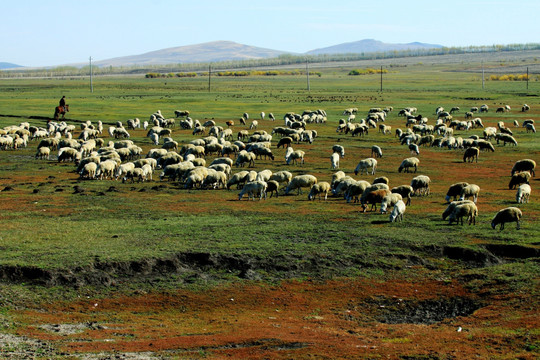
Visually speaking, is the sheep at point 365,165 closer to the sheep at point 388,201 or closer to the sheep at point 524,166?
the sheep at point 524,166

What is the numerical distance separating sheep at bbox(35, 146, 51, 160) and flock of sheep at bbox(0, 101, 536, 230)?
0.06 metres

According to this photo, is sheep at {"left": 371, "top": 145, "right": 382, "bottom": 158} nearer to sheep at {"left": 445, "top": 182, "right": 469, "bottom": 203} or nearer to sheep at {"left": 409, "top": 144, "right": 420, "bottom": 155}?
sheep at {"left": 409, "top": 144, "right": 420, "bottom": 155}

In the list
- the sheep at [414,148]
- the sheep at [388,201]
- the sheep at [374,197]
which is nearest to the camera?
the sheep at [388,201]

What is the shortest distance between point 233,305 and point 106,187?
14.7m

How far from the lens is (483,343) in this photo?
12.8 m

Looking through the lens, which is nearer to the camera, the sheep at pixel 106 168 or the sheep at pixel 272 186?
the sheep at pixel 272 186

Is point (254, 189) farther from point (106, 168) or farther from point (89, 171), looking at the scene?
point (89, 171)

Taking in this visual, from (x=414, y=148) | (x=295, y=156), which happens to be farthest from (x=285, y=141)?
(x=414, y=148)

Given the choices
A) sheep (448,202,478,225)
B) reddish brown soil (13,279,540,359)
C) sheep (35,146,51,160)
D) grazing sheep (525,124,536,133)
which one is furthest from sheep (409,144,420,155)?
reddish brown soil (13,279,540,359)

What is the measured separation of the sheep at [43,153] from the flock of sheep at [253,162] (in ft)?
0.19

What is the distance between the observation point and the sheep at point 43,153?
123ft

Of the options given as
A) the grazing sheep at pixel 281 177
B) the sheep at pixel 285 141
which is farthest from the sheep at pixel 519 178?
the sheep at pixel 285 141

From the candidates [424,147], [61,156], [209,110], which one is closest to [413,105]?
[209,110]

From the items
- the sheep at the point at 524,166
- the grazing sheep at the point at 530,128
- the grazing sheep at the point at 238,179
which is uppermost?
the grazing sheep at the point at 530,128
